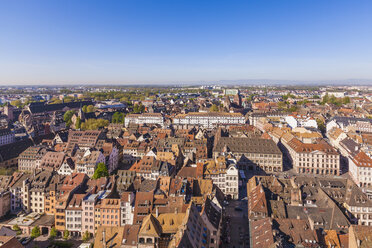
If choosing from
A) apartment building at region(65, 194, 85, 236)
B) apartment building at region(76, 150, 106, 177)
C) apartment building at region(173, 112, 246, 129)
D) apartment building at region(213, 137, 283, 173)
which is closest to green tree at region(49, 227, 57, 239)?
apartment building at region(65, 194, 85, 236)

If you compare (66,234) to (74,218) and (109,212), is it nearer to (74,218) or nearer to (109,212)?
(74,218)

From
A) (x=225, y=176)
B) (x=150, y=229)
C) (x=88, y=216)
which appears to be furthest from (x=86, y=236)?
(x=225, y=176)

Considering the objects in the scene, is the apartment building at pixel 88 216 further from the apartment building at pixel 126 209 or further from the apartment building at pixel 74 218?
the apartment building at pixel 126 209

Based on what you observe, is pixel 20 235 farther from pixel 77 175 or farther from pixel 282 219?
pixel 282 219

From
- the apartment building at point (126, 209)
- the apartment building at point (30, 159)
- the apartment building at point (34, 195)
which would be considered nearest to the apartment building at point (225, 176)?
the apartment building at point (126, 209)

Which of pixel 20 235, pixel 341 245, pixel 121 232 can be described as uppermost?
pixel 121 232

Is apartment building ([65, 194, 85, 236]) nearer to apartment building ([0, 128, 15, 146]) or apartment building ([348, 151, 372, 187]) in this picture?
apartment building ([348, 151, 372, 187])

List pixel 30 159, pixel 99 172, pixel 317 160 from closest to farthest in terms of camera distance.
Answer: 1. pixel 99 172
2. pixel 317 160
3. pixel 30 159

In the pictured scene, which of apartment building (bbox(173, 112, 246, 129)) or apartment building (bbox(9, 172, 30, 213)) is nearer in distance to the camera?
apartment building (bbox(9, 172, 30, 213))

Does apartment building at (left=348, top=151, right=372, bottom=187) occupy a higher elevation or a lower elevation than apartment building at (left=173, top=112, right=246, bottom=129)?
lower

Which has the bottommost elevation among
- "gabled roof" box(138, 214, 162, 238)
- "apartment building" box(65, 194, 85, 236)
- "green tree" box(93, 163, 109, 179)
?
"apartment building" box(65, 194, 85, 236)

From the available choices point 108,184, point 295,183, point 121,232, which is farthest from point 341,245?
point 108,184
